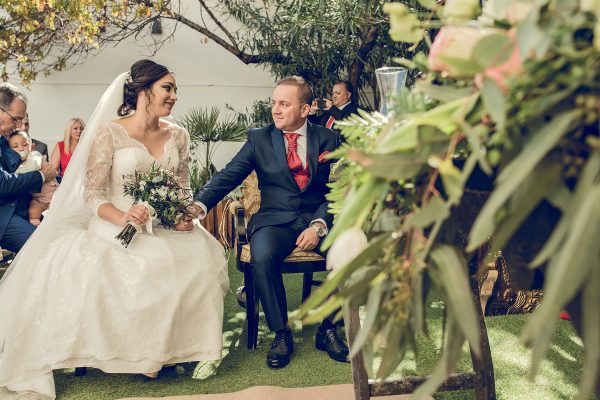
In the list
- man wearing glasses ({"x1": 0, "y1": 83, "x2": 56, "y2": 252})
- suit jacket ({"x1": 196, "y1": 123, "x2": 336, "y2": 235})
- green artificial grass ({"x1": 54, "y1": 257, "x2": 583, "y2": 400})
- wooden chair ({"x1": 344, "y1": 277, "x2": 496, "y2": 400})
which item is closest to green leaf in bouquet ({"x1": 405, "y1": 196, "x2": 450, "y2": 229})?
wooden chair ({"x1": 344, "y1": 277, "x2": 496, "y2": 400})

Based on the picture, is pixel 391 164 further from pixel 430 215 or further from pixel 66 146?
pixel 66 146

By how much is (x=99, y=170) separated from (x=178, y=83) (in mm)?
6733

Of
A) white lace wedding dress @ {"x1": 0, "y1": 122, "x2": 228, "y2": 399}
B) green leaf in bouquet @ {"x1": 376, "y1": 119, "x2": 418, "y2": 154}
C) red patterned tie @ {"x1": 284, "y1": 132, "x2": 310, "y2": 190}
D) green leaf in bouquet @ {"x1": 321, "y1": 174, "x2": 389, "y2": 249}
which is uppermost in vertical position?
green leaf in bouquet @ {"x1": 376, "y1": 119, "x2": 418, "y2": 154}

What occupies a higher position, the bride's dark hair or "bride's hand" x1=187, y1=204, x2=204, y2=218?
the bride's dark hair

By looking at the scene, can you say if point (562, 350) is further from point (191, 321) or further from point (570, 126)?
point (570, 126)

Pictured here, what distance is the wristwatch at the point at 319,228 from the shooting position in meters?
4.04

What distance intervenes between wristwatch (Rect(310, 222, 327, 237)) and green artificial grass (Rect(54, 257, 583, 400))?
2.37 feet

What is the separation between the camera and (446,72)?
0.88m

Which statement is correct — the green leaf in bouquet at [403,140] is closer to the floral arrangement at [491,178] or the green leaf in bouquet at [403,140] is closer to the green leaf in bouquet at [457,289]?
the floral arrangement at [491,178]

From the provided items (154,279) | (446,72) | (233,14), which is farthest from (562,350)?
(233,14)

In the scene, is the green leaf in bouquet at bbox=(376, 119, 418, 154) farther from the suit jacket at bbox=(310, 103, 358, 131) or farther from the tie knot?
the suit jacket at bbox=(310, 103, 358, 131)

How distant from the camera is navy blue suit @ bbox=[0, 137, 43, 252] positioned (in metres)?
4.30

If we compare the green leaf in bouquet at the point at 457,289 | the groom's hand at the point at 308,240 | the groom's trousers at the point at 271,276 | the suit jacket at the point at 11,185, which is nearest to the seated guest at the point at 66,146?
the suit jacket at the point at 11,185

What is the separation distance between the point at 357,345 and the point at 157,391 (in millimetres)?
2867
